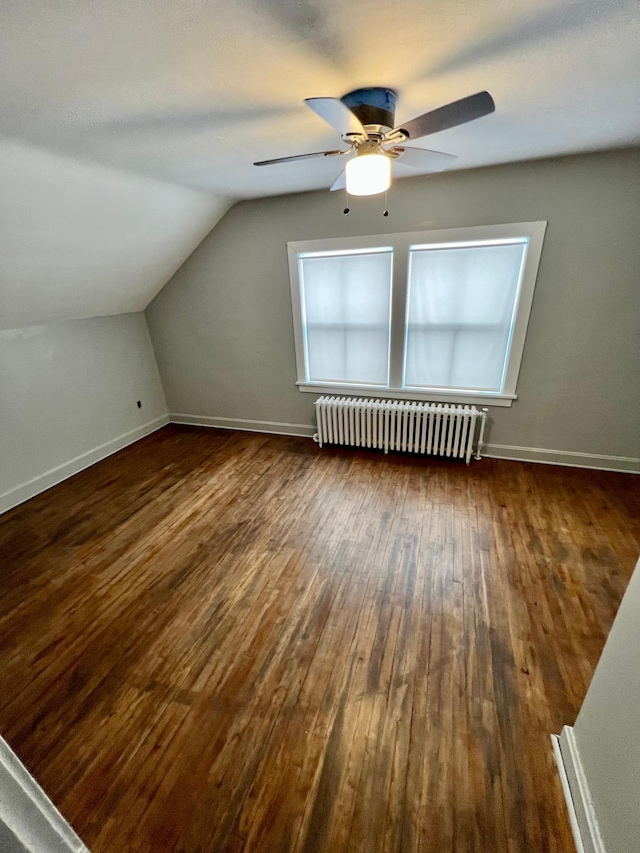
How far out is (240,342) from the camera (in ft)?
13.4

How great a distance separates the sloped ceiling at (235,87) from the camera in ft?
3.62

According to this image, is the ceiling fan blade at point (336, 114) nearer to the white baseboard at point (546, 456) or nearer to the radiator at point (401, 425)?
the radiator at point (401, 425)

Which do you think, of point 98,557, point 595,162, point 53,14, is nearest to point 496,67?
point 53,14

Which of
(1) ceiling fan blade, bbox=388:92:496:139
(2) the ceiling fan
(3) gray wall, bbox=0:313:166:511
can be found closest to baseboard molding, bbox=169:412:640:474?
(3) gray wall, bbox=0:313:166:511

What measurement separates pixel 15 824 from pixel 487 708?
68.3 inches

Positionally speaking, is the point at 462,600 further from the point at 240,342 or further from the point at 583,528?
the point at 240,342

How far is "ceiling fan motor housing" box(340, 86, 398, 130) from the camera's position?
1.58m

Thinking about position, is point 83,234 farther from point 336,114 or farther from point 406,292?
point 406,292

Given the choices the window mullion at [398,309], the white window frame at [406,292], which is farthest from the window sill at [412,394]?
the window mullion at [398,309]

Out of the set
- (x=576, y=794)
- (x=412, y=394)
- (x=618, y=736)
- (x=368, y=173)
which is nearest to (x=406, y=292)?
(x=412, y=394)

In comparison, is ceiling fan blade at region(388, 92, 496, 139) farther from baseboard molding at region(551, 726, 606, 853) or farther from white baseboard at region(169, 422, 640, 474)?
white baseboard at region(169, 422, 640, 474)

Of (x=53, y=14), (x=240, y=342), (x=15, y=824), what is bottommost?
(x=15, y=824)

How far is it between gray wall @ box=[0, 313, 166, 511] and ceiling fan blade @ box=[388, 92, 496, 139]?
135 inches

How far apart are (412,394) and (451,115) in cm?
246
